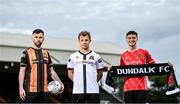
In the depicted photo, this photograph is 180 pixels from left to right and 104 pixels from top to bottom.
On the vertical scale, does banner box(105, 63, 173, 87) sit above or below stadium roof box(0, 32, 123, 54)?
below

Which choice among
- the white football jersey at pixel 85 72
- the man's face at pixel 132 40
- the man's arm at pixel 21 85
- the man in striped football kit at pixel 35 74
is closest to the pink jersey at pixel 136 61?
the man's face at pixel 132 40

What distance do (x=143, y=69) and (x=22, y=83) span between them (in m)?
2.00

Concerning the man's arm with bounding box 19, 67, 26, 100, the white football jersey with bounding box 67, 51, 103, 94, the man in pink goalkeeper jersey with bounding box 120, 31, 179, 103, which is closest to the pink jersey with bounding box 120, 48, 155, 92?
the man in pink goalkeeper jersey with bounding box 120, 31, 179, 103

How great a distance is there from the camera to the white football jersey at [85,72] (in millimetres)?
6465

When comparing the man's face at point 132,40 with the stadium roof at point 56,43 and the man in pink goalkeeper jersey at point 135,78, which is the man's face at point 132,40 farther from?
the stadium roof at point 56,43

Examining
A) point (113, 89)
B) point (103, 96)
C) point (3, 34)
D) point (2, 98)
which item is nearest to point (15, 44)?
point (3, 34)

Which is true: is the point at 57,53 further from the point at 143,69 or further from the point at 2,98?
the point at 143,69

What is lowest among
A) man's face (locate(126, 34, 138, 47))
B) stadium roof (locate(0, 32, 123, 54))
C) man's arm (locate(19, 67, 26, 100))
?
man's arm (locate(19, 67, 26, 100))

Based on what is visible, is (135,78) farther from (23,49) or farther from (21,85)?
(23,49)

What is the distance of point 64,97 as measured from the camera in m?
31.4

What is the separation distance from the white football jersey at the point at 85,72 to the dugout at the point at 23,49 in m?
19.8

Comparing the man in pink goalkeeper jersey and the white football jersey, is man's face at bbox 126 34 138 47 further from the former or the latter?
the white football jersey

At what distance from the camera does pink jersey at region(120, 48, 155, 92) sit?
6797 millimetres

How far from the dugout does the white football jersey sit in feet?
65.1
